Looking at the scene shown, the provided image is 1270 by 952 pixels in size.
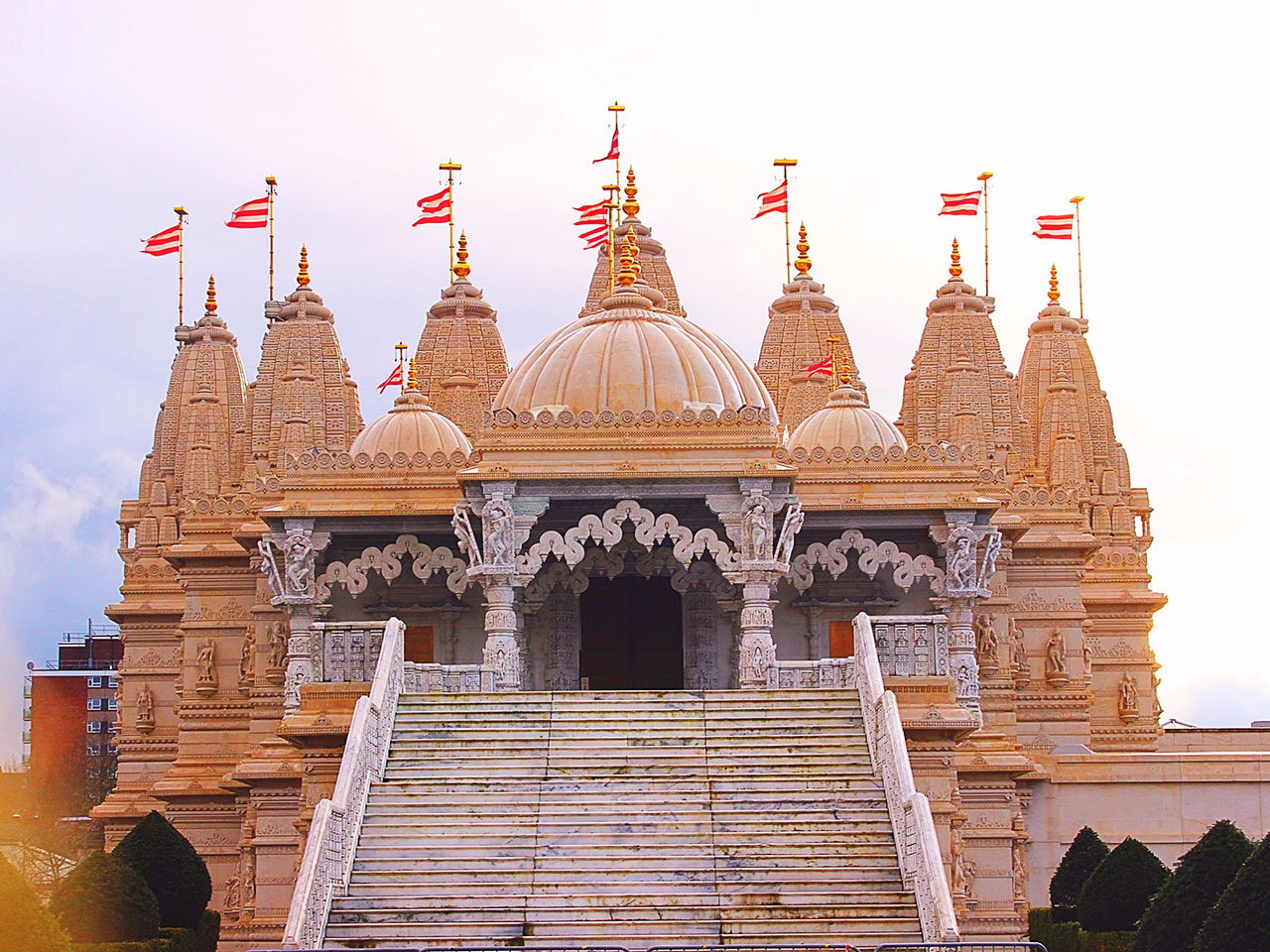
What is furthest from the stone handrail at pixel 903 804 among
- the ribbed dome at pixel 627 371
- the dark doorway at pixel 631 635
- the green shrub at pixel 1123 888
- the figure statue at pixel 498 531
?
the dark doorway at pixel 631 635

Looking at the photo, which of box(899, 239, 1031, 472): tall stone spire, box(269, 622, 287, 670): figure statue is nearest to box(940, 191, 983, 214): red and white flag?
box(899, 239, 1031, 472): tall stone spire

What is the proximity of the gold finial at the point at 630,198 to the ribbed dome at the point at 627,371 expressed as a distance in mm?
2633

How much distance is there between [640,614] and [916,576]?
4.34 metres

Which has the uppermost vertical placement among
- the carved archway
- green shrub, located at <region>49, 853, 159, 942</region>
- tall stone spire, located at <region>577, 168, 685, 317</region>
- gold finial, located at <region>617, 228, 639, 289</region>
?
tall stone spire, located at <region>577, 168, 685, 317</region>

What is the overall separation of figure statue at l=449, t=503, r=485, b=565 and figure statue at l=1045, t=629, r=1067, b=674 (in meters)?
12.3

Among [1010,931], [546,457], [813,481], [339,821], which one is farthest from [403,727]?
[1010,931]

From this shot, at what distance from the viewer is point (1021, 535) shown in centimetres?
3762

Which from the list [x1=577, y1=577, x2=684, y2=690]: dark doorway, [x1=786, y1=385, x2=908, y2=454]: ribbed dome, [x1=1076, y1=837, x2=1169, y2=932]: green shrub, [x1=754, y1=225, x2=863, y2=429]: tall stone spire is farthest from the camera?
[x1=754, y1=225, x2=863, y2=429]: tall stone spire

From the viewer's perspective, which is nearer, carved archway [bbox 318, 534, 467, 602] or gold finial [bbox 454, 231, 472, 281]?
carved archway [bbox 318, 534, 467, 602]

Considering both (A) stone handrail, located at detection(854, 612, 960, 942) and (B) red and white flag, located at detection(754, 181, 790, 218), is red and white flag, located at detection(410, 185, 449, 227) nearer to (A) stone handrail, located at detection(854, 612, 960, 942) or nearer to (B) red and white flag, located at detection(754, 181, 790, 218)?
(B) red and white flag, located at detection(754, 181, 790, 218)

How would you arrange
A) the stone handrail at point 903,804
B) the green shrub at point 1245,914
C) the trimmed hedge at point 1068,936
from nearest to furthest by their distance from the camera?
the green shrub at point 1245,914, the stone handrail at point 903,804, the trimmed hedge at point 1068,936

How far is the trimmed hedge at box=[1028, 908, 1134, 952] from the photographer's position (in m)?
26.0

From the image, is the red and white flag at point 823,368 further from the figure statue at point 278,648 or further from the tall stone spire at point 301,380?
the figure statue at point 278,648

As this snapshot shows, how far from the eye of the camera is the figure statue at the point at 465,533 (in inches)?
1185
